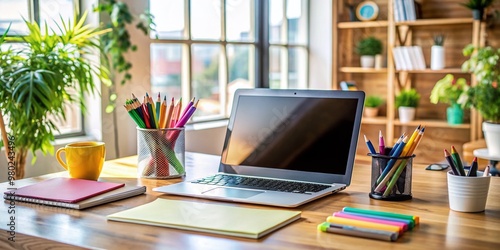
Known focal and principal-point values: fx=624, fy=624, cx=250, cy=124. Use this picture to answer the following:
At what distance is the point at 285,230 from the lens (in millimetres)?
1159

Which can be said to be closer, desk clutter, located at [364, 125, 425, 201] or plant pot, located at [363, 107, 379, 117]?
desk clutter, located at [364, 125, 425, 201]

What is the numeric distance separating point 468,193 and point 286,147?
19.3 inches

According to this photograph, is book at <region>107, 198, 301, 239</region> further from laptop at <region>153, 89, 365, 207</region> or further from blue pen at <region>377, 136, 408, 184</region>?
blue pen at <region>377, 136, 408, 184</region>

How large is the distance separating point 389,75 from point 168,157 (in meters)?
3.32

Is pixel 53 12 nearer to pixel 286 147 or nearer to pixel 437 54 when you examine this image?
pixel 286 147

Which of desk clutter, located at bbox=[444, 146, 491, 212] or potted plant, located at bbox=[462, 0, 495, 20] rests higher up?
potted plant, located at bbox=[462, 0, 495, 20]

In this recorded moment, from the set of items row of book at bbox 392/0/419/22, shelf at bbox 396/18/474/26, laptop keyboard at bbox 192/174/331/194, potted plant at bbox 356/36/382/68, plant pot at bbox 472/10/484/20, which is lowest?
laptop keyboard at bbox 192/174/331/194

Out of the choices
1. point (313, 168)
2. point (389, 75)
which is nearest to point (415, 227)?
point (313, 168)

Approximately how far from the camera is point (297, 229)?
1.17 m

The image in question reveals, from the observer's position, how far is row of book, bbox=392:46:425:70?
15.1 ft

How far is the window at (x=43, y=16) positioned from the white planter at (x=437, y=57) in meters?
2.64

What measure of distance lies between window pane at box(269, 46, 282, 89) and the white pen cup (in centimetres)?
337

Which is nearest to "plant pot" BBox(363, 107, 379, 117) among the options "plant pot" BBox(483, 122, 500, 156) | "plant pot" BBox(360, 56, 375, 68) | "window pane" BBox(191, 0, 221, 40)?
"plant pot" BBox(360, 56, 375, 68)

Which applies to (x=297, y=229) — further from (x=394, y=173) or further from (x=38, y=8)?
Result: (x=38, y=8)
